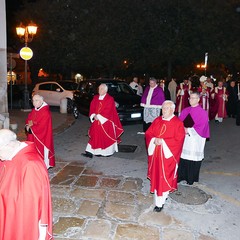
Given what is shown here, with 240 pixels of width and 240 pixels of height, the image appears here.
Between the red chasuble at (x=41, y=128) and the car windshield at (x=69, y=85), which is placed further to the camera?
the car windshield at (x=69, y=85)

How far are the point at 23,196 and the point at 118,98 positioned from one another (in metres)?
10.3

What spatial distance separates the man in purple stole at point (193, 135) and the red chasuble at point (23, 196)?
147 inches

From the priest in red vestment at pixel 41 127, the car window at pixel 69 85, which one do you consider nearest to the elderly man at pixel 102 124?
the priest in red vestment at pixel 41 127

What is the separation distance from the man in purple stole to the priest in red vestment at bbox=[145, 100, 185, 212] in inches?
35.3

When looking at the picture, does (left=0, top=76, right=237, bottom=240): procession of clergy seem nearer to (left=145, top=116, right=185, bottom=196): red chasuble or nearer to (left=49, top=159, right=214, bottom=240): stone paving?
(left=145, top=116, right=185, bottom=196): red chasuble

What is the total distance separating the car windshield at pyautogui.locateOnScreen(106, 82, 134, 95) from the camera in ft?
Result: 45.0

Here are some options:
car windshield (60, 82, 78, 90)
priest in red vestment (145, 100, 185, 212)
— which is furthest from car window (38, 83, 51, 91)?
priest in red vestment (145, 100, 185, 212)

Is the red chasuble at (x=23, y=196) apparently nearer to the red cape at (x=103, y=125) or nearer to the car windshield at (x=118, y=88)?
the red cape at (x=103, y=125)

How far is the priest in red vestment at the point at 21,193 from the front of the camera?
286cm

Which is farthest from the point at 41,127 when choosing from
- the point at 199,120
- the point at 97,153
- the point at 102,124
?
the point at 199,120

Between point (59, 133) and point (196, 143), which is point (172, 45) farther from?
point (196, 143)

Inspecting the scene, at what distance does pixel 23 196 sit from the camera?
285 centimetres

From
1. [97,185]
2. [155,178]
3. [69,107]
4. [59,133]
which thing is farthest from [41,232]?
[69,107]

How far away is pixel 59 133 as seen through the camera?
11.6 m
